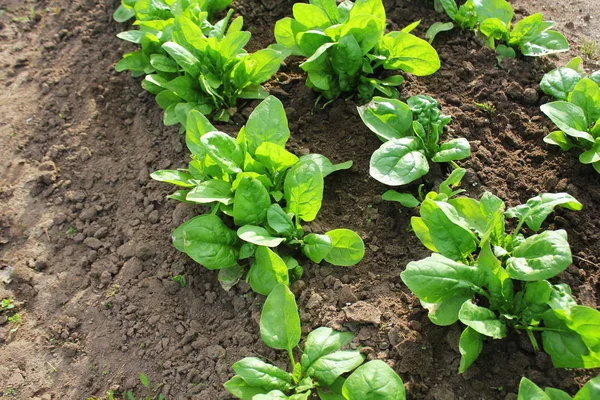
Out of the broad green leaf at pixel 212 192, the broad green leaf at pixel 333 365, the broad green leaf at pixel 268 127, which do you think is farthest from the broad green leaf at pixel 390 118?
the broad green leaf at pixel 333 365

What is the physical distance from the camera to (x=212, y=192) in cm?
302

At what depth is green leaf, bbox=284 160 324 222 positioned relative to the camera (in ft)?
9.66

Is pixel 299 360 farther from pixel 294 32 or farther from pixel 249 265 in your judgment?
pixel 294 32

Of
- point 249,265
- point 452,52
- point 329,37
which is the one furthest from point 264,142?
point 452,52

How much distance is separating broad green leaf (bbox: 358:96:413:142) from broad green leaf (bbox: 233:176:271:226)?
80cm

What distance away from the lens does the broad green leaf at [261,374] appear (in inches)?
99.0

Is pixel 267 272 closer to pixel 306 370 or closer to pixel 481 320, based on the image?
pixel 306 370

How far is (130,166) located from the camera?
3809mm

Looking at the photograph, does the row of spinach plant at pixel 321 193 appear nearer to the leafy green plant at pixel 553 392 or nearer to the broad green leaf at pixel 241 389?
the broad green leaf at pixel 241 389

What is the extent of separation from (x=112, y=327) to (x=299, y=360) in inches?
44.0

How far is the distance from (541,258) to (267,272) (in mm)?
1303

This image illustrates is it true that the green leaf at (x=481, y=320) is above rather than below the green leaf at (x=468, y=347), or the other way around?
above

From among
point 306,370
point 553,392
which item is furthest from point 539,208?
point 306,370

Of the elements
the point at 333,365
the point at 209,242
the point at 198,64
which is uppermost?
the point at 198,64
